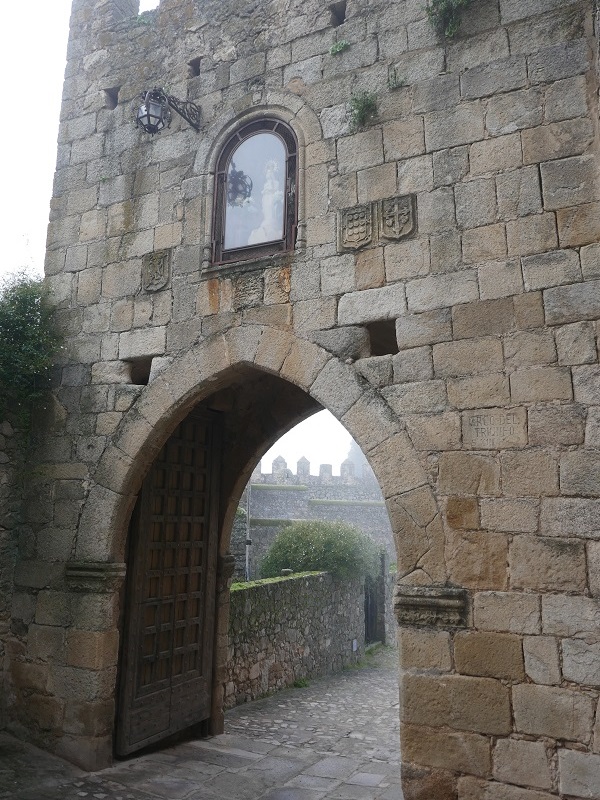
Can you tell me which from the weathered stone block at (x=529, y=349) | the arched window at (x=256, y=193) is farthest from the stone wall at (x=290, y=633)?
the weathered stone block at (x=529, y=349)

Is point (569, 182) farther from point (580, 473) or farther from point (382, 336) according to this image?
point (580, 473)

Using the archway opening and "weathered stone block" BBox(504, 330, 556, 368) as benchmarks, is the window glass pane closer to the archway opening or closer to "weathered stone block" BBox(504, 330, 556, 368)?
the archway opening

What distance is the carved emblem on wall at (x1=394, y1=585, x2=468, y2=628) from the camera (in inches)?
142

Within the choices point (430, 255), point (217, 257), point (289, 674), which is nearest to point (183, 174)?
point (217, 257)

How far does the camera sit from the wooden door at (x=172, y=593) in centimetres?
514

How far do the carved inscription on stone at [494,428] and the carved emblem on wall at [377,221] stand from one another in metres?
1.28

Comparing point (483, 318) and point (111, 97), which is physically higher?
point (111, 97)

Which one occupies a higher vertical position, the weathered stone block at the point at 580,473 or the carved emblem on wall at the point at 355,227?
the carved emblem on wall at the point at 355,227

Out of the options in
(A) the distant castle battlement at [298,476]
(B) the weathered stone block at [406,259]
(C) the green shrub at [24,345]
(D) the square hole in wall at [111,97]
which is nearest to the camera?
(B) the weathered stone block at [406,259]

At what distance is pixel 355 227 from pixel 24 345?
2.80 m

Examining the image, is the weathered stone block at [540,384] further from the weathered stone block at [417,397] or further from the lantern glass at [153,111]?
the lantern glass at [153,111]

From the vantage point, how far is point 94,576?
482cm

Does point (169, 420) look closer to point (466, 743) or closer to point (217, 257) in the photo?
point (217, 257)

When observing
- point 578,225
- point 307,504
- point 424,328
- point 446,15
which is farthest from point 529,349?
point 307,504
